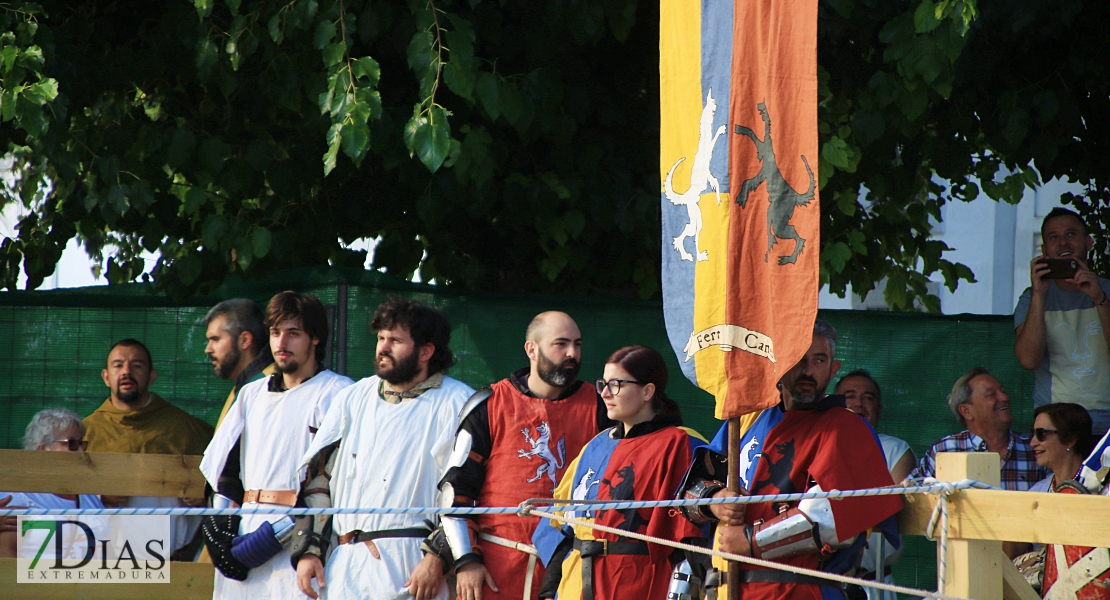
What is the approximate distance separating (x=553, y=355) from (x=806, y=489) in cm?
128

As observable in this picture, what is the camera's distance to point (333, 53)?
16.1 ft

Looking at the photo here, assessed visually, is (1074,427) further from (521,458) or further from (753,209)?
(521,458)

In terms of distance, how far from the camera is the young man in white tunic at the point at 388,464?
4453mm

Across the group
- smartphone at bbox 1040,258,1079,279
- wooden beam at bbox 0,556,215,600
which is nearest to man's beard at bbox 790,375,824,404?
smartphone at bbox 1040,258,1079,279

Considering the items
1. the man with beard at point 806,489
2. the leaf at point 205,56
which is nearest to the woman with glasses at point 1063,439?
the man with beard at point 806,489

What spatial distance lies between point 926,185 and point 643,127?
9.84 feet

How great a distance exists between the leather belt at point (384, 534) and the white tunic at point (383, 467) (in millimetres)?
15

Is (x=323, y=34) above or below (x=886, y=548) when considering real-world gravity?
above

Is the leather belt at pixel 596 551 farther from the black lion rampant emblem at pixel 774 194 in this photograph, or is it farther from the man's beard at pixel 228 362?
the man's beard at pixel 228 362

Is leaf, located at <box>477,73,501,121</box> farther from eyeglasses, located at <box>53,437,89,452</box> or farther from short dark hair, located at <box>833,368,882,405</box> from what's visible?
eyeglasses, located at <box>53,437,89,452</box>

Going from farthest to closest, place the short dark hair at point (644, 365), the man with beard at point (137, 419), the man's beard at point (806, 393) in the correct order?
1. the man with beard at point (137, 419)
2. the short dark hair at point (644, 365)
3. the man's beard at point (806, 393)

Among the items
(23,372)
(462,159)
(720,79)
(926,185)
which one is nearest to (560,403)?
(462,159)

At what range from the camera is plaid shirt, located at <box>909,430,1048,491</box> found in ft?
17.4

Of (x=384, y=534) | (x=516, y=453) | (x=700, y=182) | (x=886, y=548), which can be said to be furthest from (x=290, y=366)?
(x=886, y=548)
